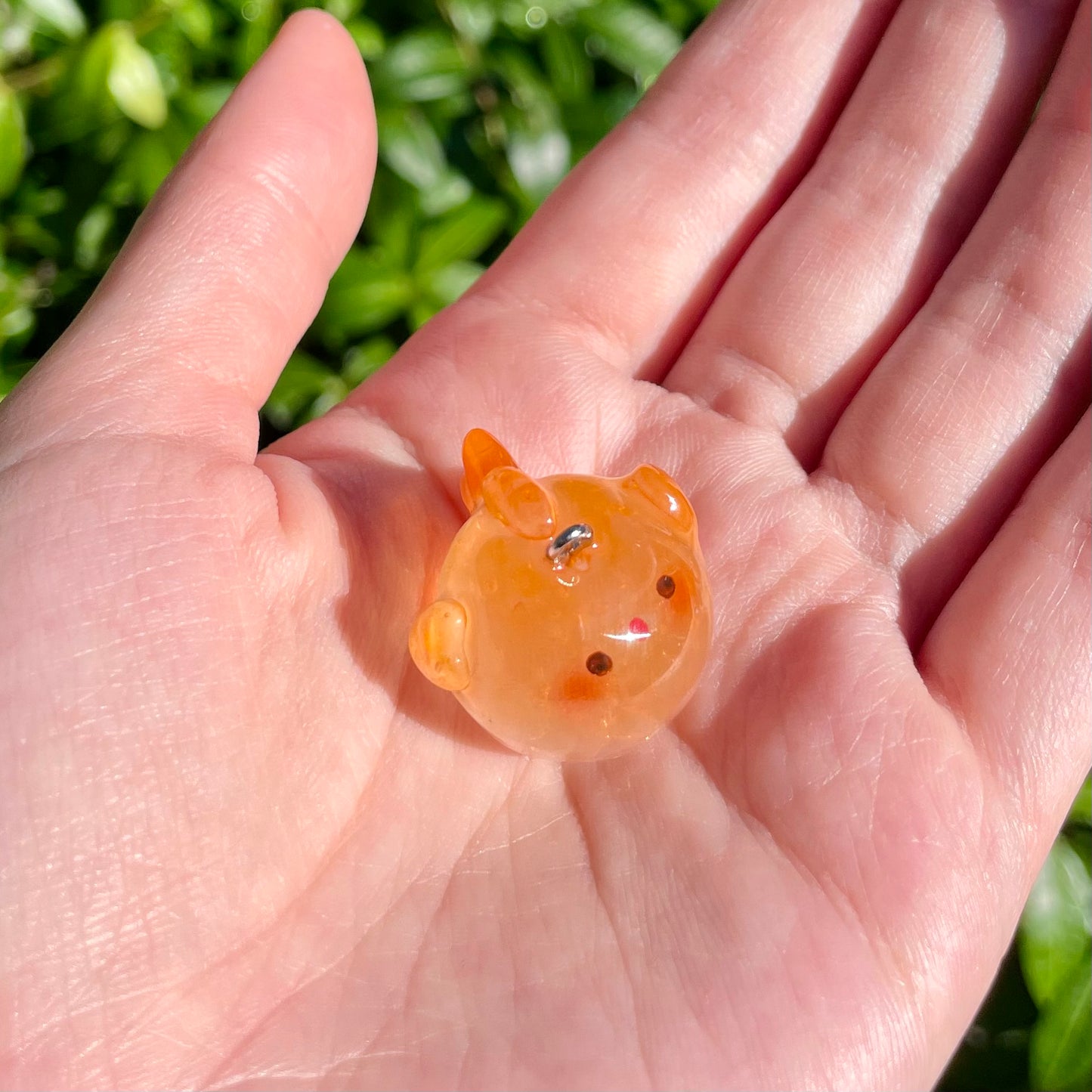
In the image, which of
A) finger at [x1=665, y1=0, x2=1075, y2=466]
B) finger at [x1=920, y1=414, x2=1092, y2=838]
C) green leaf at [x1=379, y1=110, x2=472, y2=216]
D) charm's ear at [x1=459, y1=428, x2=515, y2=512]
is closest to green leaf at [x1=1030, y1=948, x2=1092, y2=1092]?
finger at [x1=920, y1=414, x2=1092, y2=838]

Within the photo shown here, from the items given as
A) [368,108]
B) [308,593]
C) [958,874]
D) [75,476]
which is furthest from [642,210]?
[958,874]

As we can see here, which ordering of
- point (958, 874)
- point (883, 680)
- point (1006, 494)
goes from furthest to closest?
point (1006, 494) → point (883, 680) → point (958, 874)

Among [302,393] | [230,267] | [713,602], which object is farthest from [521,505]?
[302,393]

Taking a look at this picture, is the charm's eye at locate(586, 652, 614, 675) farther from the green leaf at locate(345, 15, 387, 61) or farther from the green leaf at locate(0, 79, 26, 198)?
the green leaf at locate(0, 79, 26, 198)

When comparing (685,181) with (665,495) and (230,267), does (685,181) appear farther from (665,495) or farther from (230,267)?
(230,267)

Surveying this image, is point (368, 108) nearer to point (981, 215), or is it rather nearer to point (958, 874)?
point (981, 215)

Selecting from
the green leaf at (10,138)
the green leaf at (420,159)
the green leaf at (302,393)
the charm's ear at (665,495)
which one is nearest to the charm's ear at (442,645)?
the charm's ear at (665,495)
